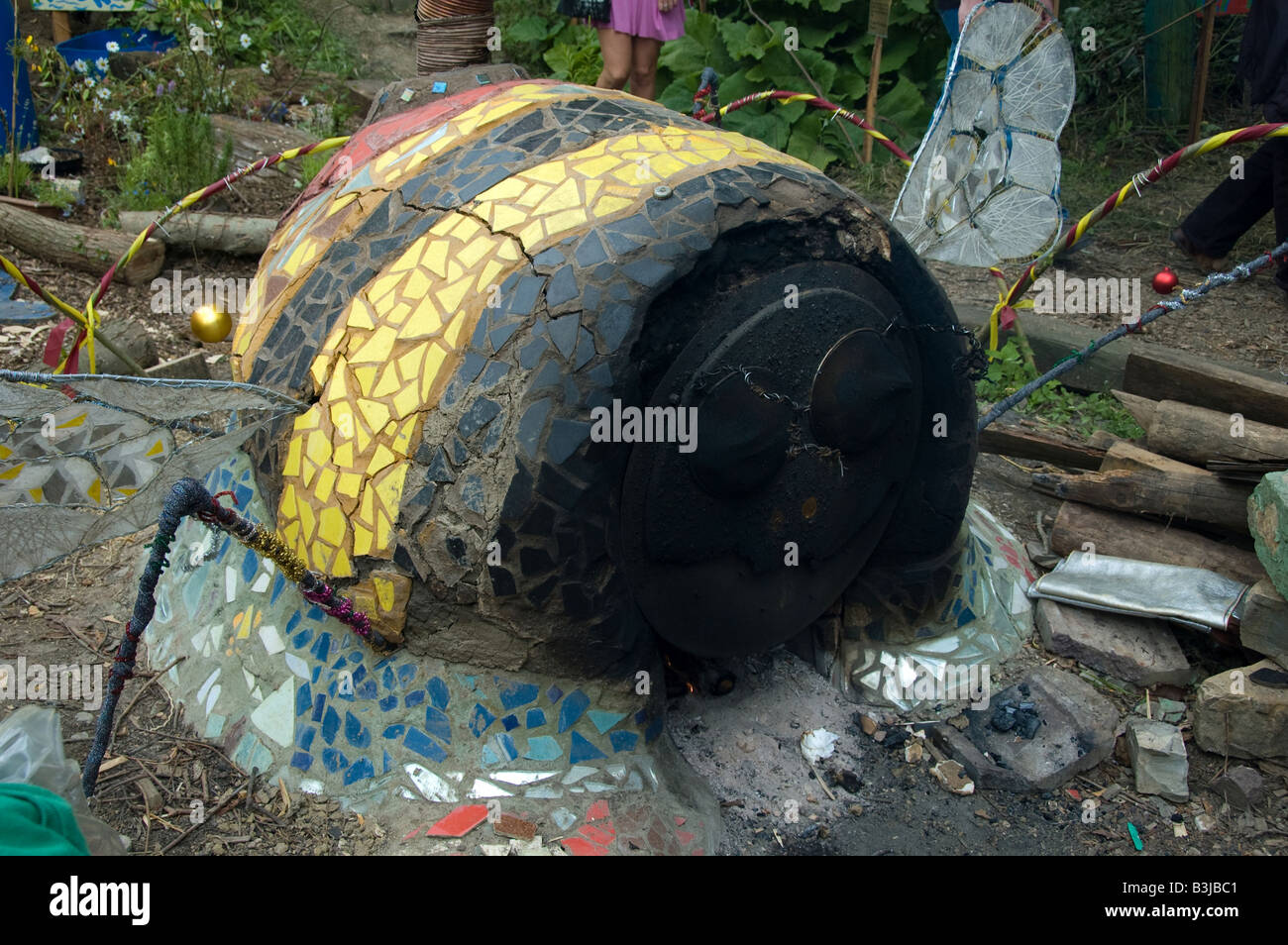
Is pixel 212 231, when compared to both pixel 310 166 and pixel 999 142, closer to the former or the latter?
pixel 310 166

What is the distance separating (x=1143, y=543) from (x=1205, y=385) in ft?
2.92

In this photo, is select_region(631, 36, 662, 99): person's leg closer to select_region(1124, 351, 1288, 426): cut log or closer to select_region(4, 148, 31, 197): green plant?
select_region(1124, 351, 1288, 426): cut log

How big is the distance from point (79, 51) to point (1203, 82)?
25.2 feet

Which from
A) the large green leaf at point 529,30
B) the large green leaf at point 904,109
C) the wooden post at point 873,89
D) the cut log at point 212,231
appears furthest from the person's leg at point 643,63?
the large green leaf at point 529,30

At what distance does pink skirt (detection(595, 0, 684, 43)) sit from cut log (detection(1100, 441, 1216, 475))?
3112 millimetres

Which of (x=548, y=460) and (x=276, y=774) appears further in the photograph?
(x=276, y=774)

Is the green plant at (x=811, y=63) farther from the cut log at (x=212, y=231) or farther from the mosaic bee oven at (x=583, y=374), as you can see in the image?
the mosaic bee oven at (x=583, y=374)

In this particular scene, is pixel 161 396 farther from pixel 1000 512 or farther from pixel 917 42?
pixel 917 42

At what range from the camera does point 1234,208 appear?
559 cm

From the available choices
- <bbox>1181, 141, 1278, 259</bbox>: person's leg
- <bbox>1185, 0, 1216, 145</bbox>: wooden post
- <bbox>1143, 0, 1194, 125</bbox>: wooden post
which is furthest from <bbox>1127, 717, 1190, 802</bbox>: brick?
<bbox>1143, 0, 1194, 125</bbox>: wooden post

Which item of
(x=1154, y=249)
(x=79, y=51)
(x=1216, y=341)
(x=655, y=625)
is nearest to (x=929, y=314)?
(x=655, y=625)

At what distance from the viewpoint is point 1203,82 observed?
6.59 metres

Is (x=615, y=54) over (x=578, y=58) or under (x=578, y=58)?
under

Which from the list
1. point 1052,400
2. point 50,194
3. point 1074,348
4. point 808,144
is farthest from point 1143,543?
point 50,194
